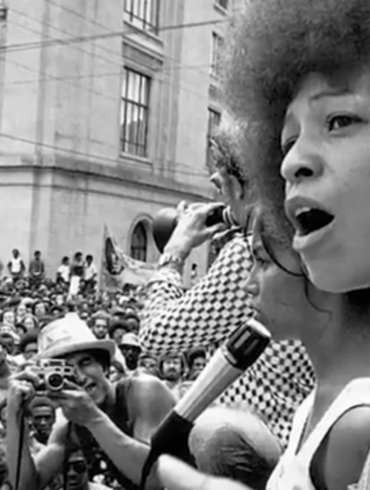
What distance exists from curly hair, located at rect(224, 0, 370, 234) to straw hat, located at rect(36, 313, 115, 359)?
7.15 feet

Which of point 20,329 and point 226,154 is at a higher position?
point 226,154

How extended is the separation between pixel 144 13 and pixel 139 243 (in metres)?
6.19

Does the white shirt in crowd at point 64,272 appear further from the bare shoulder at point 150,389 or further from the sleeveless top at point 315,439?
the sleeveless top at point 315,439

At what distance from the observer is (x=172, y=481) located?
5.00 feet

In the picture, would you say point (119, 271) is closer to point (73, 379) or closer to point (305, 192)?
point (73, 379)

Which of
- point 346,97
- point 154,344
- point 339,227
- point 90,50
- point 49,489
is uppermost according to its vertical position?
point 90,50

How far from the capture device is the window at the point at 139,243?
2339cm

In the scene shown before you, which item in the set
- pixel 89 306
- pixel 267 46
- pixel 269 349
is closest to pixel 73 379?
pixel 269 349

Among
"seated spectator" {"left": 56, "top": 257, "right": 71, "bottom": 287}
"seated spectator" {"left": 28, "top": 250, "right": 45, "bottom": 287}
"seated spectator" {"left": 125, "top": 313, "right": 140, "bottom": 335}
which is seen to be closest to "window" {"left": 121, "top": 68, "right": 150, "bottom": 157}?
"seated spectator" {"left": 28, "top": 250, "right": 45, "bottom": 287}

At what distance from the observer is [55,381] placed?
2.92m

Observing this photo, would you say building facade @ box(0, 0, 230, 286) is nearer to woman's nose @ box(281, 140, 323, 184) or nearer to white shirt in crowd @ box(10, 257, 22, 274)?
white shirt in crowd @ box(10, 257, 22, 274)

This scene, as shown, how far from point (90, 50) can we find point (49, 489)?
19217mm

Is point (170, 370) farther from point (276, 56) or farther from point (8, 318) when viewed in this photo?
point (276, 56)

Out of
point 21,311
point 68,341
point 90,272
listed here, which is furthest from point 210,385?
point 90,272
